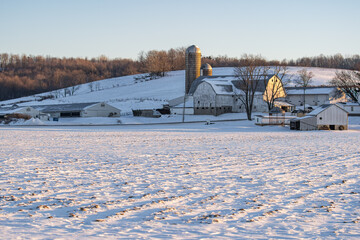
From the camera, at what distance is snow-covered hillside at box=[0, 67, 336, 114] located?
326ft

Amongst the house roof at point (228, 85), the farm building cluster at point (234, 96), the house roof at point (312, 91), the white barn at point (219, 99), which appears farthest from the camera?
the house roof at point (312, 91)

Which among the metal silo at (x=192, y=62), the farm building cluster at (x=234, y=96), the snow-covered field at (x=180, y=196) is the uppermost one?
the metal silo at (x=192, y=62)

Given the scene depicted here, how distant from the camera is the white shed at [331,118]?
1863 inches

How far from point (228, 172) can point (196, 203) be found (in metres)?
5.22

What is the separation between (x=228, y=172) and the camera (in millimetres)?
16906

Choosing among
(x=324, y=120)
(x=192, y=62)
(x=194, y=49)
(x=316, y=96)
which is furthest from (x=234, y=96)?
(x=324, y=120)

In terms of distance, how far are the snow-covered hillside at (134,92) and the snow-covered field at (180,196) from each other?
223 feet

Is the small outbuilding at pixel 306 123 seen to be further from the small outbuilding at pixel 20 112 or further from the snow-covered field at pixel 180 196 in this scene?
the small outbuilding at pixel 20 112

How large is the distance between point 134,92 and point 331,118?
83.8 m

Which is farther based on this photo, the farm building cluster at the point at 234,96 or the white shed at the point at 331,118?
the farm building cluster at the point at 234,96

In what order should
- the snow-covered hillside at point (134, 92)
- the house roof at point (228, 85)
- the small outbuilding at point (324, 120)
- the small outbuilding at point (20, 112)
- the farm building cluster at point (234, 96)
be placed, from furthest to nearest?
the snow-covered hillside at point (134, 92) < the house roof at point (228, 85) < the farm building cluster at point (234, 96) < the small outbuilding at point (20, 112) < the small outbuilding at point (324, 120)

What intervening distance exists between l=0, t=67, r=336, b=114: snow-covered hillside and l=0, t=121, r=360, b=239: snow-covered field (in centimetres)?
6784

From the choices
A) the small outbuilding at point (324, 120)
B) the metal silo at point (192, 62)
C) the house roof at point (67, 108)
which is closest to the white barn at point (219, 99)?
the metal silo at point (192, 62)

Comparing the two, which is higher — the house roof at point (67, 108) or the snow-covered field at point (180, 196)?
the house roof at point (67, 108)
